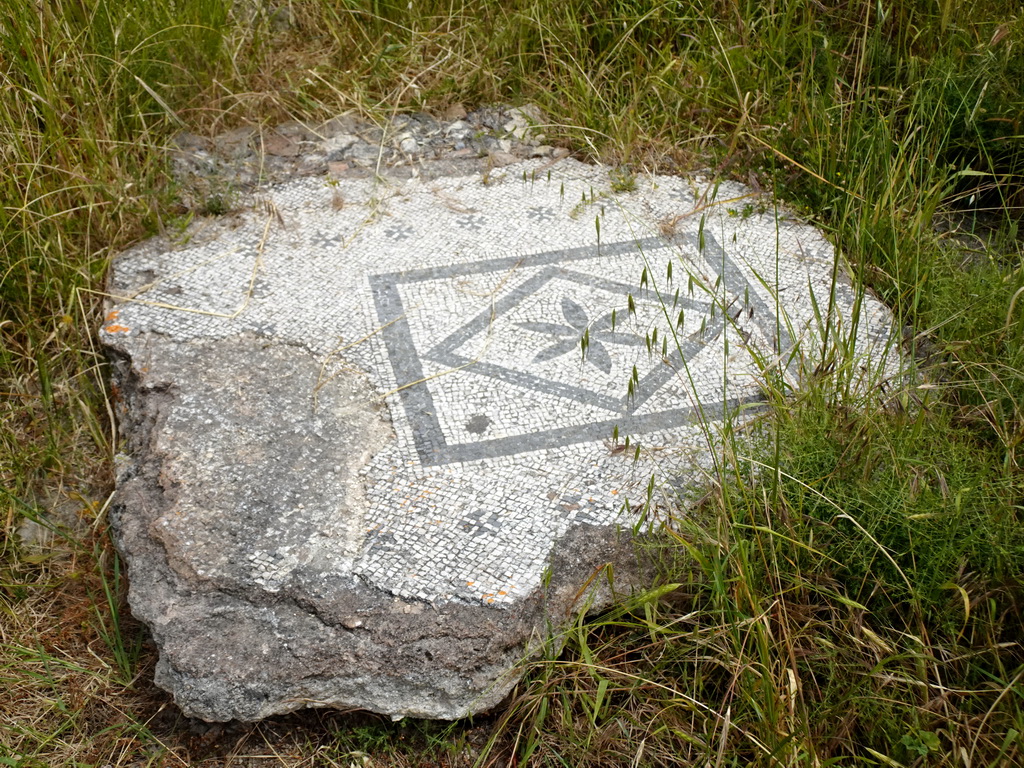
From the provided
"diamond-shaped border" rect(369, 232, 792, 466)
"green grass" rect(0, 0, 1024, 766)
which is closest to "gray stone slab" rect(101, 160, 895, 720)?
"diamond-shaped border" rect(369, 232, 792, 466)

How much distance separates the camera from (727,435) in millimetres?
1905

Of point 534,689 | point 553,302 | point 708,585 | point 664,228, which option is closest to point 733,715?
point 708,585

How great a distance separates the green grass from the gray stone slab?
4.3 inches

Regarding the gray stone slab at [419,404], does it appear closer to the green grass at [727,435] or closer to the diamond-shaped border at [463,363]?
the diamond-shaped border at [463,363]

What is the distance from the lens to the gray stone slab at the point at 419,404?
1712 millimetres

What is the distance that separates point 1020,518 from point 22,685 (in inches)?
70.6

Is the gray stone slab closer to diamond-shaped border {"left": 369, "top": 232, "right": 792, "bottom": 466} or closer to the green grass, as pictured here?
diamond-shaped border {"left": 369, "top": 232, "right": 792, "bottom": 466}

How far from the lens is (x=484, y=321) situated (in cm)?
237

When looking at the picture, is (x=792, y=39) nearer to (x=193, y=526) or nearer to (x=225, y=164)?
(x=225, y=164)

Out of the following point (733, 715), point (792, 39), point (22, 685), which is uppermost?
point (792, 39)

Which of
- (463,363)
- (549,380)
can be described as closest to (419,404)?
(463,363)

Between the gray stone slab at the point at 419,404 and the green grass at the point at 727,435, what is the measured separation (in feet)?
0.36

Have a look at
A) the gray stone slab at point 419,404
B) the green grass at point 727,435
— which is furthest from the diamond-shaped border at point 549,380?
the green grass at point 727,435

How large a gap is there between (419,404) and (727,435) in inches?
25.7
